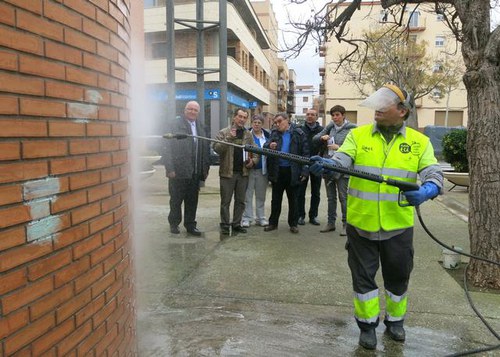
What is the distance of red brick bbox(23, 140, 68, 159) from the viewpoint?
1450mm

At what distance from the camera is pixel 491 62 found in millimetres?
4062

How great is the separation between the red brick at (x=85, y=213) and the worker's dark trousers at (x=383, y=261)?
A: 195cm

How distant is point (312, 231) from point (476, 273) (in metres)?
2.59

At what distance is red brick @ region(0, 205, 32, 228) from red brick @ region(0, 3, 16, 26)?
0.56m

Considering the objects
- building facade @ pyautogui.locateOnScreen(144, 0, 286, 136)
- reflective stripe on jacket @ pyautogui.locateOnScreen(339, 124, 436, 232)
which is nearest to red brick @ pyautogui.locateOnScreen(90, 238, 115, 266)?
reflective stripe on jacket @ pyautogui.locateOnScreen(339, 124, 436, 232)

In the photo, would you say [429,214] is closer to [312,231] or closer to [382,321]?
[312,231]

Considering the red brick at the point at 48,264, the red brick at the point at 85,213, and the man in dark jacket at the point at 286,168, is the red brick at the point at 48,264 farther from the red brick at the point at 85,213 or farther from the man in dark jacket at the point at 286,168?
the man in dark jacket at the point at 286,168

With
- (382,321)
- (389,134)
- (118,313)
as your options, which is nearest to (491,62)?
(389,134)

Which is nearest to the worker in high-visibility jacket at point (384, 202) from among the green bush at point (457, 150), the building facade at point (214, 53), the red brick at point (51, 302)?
the red brick at point (51, 302)

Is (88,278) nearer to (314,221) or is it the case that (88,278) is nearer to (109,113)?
(109,113)

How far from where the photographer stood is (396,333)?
3.22 metres

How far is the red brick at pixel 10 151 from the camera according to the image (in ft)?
4.41

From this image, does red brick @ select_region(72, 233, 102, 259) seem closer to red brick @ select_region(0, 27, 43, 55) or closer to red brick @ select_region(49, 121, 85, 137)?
red brick @ select_region(49, 121, 85, 137)

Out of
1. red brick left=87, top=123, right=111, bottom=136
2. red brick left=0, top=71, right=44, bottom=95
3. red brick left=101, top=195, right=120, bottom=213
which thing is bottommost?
red brick left=101, top=195, right=120, bottom=213
